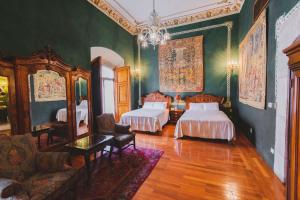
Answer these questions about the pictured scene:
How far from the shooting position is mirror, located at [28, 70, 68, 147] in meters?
2.43

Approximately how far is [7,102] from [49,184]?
140 centimetres

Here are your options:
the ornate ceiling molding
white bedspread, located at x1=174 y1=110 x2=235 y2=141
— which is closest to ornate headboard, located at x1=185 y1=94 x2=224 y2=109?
white bedspread, located at x1=174 y1=110 x2=235 y2=141

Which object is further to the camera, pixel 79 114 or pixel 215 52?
pixel 215 52

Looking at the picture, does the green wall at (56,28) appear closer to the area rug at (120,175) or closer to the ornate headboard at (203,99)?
the area rug at (120,175)

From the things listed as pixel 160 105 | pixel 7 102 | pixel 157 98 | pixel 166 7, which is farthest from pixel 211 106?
pixel 7 102

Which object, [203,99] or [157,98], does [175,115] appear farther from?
[203,99]

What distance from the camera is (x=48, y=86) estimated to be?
2.65 meters

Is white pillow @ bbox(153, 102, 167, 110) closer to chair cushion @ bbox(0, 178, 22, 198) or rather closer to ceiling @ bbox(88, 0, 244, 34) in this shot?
ceiling @ bbox(88, 0, 244, 34)

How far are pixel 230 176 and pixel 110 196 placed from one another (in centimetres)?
182

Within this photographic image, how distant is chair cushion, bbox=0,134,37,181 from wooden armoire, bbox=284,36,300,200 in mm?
2478

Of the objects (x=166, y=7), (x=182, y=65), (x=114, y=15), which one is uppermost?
(x=166, y=7)

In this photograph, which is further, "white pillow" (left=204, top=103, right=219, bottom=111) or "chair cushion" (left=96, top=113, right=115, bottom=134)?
"white pillow" (left=204, top=103, right=219, bottom=111)

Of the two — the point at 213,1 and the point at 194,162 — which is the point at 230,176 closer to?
the point at 194,162

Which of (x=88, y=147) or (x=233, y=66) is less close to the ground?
(x=233, y=66)
